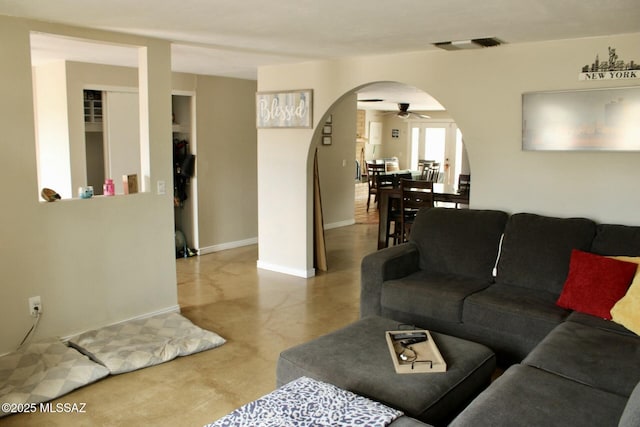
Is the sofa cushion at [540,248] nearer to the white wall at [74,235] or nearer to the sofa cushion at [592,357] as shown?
the sofa cushion at [592,357]

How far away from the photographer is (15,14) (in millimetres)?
3295

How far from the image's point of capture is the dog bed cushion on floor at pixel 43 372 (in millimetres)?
2986

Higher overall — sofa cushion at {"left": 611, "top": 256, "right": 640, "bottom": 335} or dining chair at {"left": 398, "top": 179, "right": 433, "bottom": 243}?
dining chair at {"left": 398, "top": 179, "right": 433, "bottom": 243}

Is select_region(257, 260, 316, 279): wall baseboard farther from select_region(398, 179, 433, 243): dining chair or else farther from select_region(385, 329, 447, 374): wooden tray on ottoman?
select_region(385, 329, 447, 374): wooden tray on ottoman

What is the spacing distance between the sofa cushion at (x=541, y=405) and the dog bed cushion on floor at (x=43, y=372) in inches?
89.2

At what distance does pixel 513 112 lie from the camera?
4043 millimetres

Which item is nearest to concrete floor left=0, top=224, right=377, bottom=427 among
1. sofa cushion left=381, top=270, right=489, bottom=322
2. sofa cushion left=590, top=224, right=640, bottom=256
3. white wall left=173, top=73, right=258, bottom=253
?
white wall left=173, top=73, right=258, bottom=253

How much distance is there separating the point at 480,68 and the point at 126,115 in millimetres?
3853

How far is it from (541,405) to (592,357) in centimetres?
59

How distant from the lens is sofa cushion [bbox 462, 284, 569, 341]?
3141 millimetres

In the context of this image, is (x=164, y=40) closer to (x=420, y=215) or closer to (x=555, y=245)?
(x=420, y=215)

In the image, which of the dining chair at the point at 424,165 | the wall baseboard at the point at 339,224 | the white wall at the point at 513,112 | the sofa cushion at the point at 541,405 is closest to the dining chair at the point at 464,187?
the white wall at the point at 513,112

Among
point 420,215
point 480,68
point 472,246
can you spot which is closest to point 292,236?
point 420,215

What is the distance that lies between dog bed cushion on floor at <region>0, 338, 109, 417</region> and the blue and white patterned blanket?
153cm
